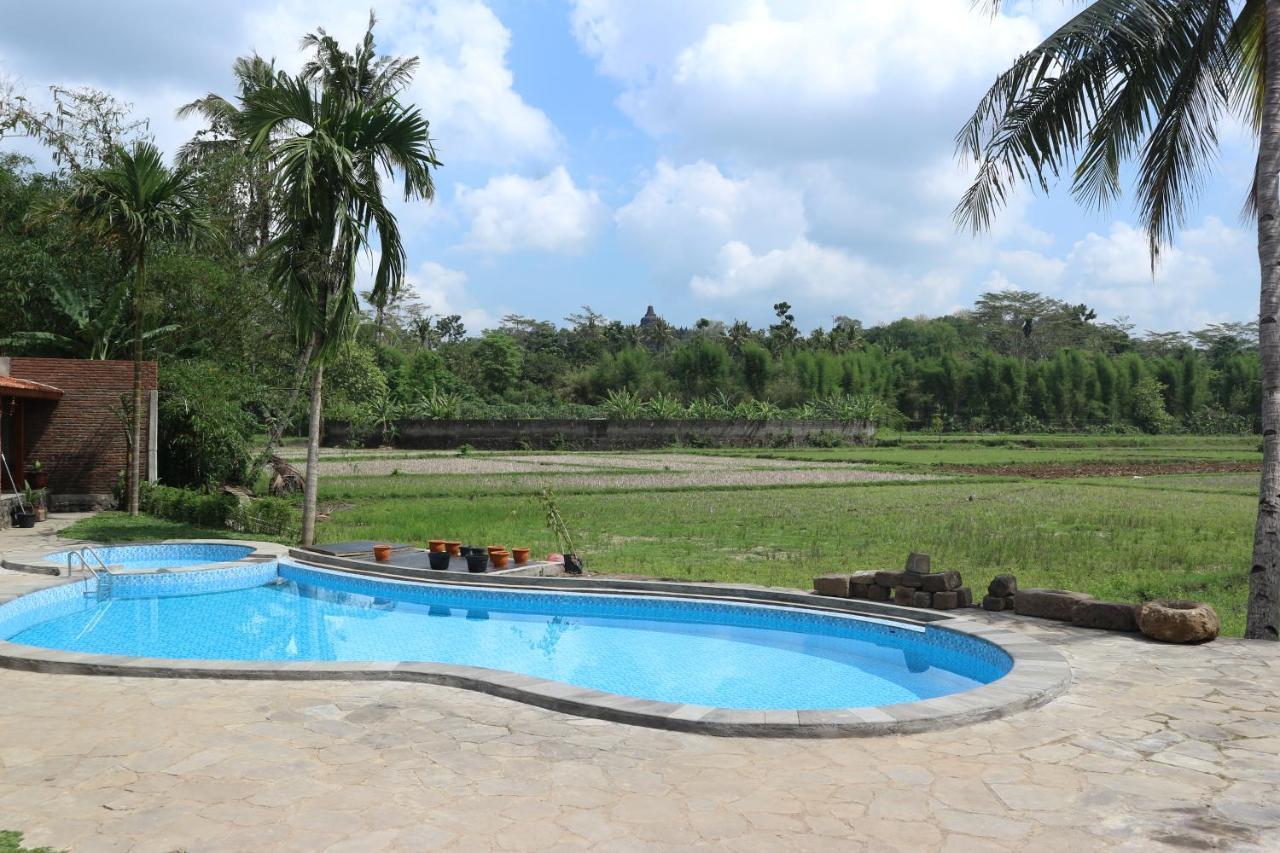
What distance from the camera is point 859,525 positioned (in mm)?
16094

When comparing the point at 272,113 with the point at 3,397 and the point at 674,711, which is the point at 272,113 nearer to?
the point at 3,397

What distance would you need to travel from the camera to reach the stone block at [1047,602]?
8.15m

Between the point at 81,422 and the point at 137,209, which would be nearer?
the point at 137,209

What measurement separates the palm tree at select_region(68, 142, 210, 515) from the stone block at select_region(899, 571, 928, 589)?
13.7m

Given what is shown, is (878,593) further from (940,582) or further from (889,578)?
(940,582)

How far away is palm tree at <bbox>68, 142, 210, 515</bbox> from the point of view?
53.9ft

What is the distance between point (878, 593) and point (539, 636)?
3.34 m

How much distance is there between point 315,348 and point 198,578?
3628 mm

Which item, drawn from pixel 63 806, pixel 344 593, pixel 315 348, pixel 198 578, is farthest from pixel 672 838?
pixel 315 348

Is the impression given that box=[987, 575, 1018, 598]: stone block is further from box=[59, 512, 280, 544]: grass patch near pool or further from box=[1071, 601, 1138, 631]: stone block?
box=[59, 512, 280, 544]: grass patch near pool

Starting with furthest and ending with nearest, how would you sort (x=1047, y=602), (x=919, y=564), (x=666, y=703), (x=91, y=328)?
(x=91, y=328)
(x=919, y=564)
(x=1047, y=602)
(x=666, y=703)

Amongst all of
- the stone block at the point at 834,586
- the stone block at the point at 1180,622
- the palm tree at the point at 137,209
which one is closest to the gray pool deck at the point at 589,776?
the stone block at the point at 1180,622

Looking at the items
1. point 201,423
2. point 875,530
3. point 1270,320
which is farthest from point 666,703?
point 201,423

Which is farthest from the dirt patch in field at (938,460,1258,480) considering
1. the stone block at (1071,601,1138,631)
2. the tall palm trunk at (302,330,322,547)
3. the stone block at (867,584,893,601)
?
the tall palm trunk at (302,330,322,547)
